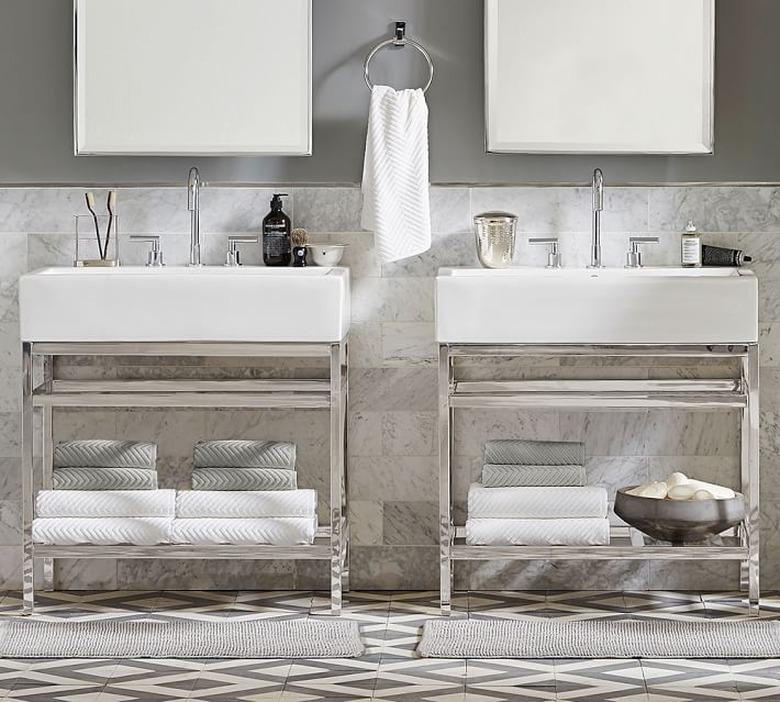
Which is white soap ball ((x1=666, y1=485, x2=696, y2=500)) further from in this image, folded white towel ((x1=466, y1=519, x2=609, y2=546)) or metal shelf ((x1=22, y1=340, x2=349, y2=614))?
metal shelf ((x1=22, y1=340, x2=349, y2=614))

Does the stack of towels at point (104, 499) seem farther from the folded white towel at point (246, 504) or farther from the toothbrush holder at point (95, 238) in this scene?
the toothbrush holder at point (95, 238)

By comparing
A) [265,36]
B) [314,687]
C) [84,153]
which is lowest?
[314,687]

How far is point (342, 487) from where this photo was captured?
3914 millimetres

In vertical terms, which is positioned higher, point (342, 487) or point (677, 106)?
point (677, 106)

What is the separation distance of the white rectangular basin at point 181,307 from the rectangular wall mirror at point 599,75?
2.71 ft

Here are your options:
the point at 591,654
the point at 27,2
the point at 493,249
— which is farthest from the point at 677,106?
the point at 27,2

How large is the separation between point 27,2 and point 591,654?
2552 mm

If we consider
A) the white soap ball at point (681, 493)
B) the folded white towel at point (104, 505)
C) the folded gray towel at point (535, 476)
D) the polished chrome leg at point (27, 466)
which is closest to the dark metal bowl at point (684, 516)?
the white soap ball at point (681, 493)

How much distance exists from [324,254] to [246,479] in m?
0.72

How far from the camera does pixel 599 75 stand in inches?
161

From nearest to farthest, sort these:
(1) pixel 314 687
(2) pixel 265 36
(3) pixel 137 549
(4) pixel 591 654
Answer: (1) pixel 314 687
(4) pixel 591 654
(3) pixel 137 549
(2) pixel 265 36

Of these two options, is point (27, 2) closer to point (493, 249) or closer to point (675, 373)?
point (493, 249)

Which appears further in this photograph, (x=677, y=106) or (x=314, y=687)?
(x=677, y=106)

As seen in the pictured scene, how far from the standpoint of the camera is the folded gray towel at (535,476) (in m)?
3.86
